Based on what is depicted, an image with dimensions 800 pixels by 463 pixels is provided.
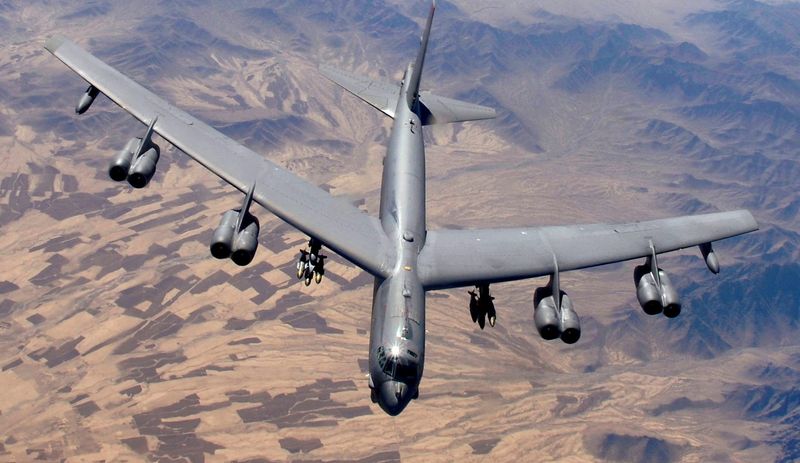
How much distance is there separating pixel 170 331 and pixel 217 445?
41.5m

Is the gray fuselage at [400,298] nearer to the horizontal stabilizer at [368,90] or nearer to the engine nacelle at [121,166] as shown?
the horizontal stabilizer at [368,90]

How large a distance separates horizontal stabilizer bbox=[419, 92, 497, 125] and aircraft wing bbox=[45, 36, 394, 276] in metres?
20.8

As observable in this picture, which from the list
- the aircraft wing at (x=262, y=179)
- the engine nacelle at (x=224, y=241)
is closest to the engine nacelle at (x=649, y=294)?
the aircraft wing at (x=262, y=179)

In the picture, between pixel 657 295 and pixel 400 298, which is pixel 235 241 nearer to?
pixel 400 298

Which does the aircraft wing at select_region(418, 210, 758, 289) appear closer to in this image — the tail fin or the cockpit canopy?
the cockpit canopy

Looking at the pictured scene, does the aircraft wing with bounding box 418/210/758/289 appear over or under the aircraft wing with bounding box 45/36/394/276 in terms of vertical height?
over

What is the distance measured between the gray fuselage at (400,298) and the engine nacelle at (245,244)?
26.8ft

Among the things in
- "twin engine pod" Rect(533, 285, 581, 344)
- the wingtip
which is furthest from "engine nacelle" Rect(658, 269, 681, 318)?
the wingtip

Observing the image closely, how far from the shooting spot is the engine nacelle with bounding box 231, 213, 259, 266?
124ft

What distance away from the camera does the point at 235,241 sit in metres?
38.2

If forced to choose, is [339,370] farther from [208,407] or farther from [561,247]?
[561,247]

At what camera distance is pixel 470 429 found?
110938 millimetres

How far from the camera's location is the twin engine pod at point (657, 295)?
40250 mm

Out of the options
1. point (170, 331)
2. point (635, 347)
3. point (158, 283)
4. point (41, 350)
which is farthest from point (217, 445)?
point (635, 347)
